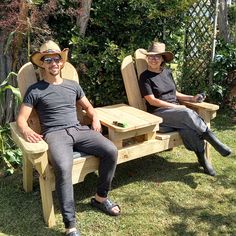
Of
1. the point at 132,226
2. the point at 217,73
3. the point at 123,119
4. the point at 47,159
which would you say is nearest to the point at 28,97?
the point at 47,159

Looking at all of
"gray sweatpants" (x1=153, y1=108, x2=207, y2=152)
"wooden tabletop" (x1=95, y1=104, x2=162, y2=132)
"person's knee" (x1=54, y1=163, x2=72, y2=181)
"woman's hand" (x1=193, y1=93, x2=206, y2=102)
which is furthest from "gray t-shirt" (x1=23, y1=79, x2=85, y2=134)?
"woman's hand" (x1=193, y1=93, x2=206, y2=102)

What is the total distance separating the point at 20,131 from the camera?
354 centimetres

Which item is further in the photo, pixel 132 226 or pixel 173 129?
pixel 173 129

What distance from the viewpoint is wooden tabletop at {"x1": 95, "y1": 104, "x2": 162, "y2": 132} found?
376 cm

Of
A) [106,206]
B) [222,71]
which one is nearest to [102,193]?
[106,206]

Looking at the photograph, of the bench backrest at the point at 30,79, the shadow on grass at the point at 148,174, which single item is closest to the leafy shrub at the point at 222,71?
the shadow on grass at the point at 148,174

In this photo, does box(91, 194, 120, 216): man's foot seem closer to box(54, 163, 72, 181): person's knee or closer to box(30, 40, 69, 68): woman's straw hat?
box(54, 163, 72, 181): person's knee

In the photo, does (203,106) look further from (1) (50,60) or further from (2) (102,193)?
(1) (50,60)

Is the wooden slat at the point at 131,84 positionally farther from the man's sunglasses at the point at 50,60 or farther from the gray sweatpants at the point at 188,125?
the man's sunglasses at the point at 50,60

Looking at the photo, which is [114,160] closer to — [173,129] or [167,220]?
[167,220]

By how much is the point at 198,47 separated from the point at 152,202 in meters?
3.43

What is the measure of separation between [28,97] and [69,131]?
497mm

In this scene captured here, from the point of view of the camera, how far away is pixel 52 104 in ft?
12.1

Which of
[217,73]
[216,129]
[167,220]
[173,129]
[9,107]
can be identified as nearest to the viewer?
[167,220]
